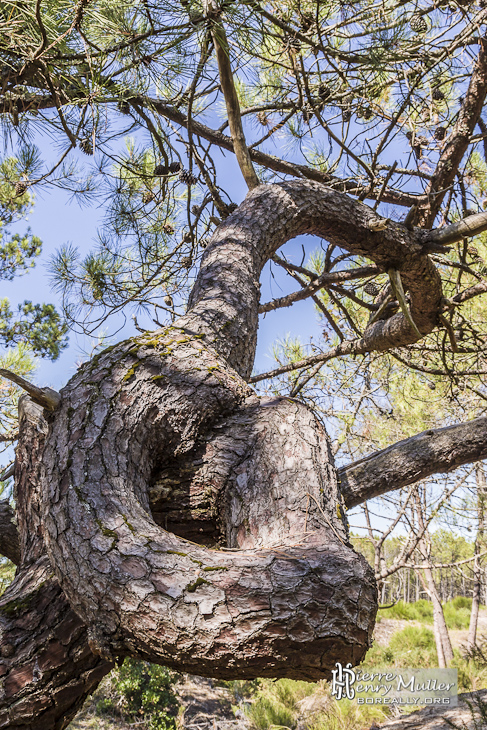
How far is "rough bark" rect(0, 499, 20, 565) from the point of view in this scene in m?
1.47

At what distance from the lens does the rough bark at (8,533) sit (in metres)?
1.47

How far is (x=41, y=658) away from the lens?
2.87 feet

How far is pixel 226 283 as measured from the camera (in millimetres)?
1507

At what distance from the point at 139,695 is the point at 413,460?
5.65 meters

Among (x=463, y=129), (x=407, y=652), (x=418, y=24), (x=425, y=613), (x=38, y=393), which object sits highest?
(x=418, y=24)

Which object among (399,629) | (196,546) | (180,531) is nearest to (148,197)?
(180,531)

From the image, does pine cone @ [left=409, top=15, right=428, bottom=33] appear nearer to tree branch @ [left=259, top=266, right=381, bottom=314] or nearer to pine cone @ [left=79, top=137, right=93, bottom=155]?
tree branch @ [left=259, top=266, right=381, bottom=314]

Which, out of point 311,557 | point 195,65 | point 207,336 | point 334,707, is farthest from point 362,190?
point 334,707

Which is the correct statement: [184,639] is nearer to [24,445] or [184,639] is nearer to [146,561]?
[146,561]

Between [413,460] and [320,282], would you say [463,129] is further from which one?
[413,460]

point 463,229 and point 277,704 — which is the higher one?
point 463,229

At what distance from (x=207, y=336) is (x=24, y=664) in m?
0.79

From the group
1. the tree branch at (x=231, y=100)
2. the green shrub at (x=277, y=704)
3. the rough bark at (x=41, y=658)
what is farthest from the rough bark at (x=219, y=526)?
the green shrub at (x=277, y=704)

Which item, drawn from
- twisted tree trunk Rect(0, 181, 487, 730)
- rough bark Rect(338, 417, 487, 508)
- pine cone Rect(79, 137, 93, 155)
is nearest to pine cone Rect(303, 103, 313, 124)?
pine cone Rect(79, 137, 93, 155)
